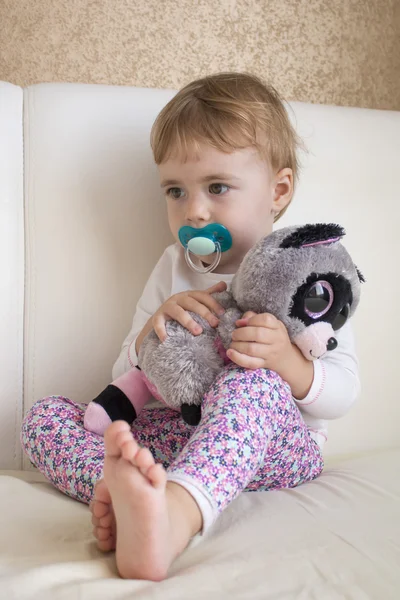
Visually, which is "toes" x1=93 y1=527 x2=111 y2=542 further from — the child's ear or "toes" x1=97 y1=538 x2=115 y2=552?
the child's ear

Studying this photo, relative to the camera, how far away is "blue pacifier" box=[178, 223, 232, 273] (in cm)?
102

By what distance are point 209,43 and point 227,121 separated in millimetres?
598

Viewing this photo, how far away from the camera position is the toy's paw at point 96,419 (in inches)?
38.4

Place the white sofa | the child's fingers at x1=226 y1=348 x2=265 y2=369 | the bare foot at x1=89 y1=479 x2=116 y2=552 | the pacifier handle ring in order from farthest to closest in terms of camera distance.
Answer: the white sofa → the pacifier handle ring → the child's fingers at x1=226 y1=348 x2=265 y2=369 → the bare foot at x1=89 y1=479 x2=116 y2=552

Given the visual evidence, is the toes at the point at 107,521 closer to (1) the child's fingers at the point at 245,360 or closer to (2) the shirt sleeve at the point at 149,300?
(1) the child's fingers at the point at 245,360

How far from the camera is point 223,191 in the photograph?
1033mm

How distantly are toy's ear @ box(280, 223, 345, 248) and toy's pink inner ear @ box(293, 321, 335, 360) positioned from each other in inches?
4.2

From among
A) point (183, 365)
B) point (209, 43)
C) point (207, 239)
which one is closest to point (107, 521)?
point (183, 365)

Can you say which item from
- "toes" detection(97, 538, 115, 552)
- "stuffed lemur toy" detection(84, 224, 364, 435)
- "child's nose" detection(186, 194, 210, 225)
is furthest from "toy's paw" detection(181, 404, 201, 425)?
"child's nose" detection(186, 194, 210, 225)

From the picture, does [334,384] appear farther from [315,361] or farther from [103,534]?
[103,534]

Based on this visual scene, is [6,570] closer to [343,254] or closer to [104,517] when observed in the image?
[104,517]

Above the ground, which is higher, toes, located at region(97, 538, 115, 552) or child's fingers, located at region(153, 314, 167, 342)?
child's fingers, located at region(153, 314, 167, 342)

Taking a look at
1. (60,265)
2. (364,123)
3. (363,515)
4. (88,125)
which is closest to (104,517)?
(363,515)

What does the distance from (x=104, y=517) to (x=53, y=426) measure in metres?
0.29
